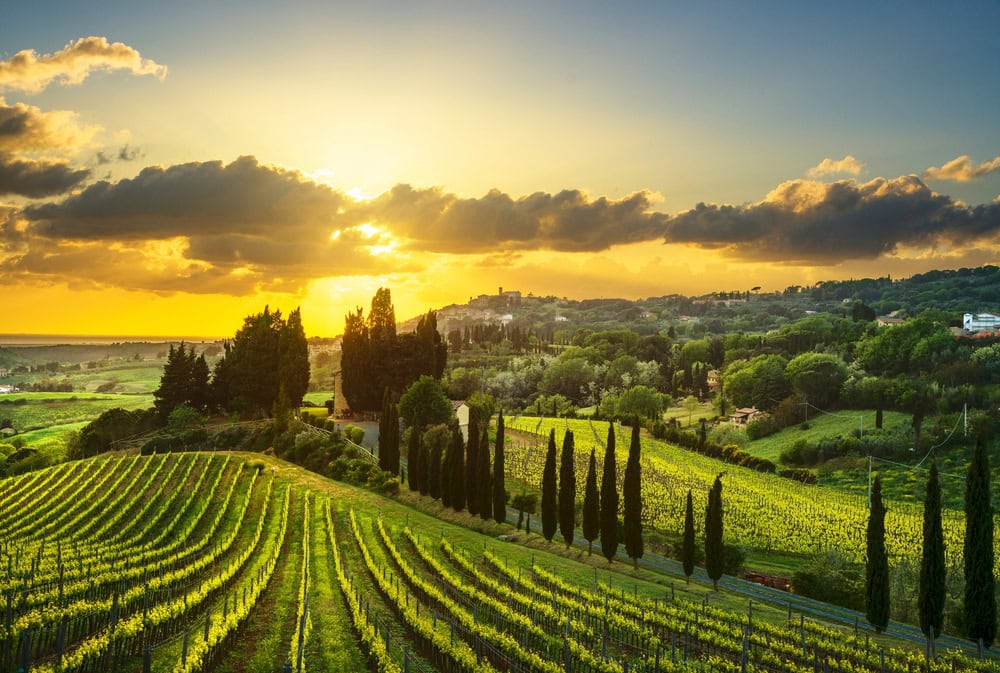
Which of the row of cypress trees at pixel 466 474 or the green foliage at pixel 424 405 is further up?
the green foliage at pixel 424 405

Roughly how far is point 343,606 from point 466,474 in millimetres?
26441

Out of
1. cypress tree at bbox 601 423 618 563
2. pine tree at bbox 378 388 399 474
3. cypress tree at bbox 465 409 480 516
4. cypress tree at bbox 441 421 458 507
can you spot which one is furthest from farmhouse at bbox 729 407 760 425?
cypress tree at bbox 601 423 618 563

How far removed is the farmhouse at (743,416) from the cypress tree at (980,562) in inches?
3823

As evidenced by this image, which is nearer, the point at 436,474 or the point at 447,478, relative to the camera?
the point at 447,478

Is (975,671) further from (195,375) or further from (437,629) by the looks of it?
(195,375)

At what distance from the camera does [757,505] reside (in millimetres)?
63062

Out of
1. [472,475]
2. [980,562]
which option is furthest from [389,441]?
[980,562]

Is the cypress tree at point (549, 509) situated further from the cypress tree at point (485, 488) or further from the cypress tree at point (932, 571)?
the cypress tree at point (932, 571)

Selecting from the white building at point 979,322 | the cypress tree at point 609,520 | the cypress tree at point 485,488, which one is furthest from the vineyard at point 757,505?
the white building at point 979,322

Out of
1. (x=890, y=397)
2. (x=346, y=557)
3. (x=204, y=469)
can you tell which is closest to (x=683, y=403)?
(x=890, y=397)

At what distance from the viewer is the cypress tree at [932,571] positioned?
30641mm

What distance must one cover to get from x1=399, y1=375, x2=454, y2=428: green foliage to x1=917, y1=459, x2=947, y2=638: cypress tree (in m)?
50.2

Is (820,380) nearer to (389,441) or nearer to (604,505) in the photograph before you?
(389,441)

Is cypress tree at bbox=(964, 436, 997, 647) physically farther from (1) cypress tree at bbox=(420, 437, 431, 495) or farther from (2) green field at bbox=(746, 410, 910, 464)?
(2) green field at bbox=(746, 410, 910, 464)
